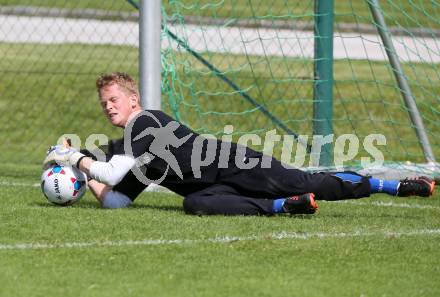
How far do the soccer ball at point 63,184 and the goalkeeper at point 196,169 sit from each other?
0.27 feet

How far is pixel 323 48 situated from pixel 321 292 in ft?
16.2

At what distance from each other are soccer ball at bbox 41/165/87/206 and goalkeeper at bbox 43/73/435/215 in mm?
81

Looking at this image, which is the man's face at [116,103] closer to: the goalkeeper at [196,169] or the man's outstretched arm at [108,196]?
the goalkeeper at [196,169]

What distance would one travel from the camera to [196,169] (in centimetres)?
750

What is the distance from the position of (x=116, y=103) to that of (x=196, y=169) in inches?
28.5

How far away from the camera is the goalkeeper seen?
740cm

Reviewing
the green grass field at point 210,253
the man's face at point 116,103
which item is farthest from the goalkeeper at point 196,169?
the green grass field at point 210,253

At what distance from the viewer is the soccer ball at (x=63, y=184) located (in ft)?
24.7

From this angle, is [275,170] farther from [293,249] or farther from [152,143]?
[293,249]

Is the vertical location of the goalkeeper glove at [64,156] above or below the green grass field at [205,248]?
above

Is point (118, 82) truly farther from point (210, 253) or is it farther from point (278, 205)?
point (210, 253)

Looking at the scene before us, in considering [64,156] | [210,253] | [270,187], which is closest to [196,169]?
[270,187]

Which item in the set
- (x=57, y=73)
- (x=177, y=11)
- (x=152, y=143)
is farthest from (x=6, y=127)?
(x=152, y=143)

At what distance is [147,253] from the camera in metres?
5.95
